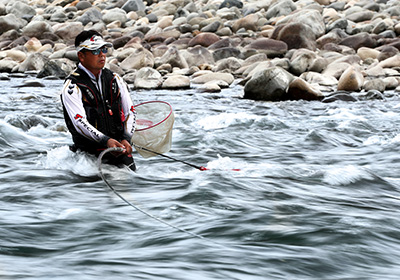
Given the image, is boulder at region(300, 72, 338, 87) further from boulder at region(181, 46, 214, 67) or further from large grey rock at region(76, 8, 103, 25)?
large grey rock at region(76, 8, 103, 25)

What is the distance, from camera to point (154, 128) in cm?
618

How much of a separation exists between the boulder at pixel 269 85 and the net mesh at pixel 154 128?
699 centimetres

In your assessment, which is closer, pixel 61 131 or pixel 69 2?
pixel 61 131

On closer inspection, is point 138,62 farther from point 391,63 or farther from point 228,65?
point 391,63

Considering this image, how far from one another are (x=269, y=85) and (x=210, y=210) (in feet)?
28.6

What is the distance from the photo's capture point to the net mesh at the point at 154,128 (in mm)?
6184

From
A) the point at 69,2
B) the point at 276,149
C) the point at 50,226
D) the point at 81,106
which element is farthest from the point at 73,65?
the point at 69,2

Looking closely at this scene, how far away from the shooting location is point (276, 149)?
27.0ft

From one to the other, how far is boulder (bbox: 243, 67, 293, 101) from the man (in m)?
7.82

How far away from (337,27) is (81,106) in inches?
771

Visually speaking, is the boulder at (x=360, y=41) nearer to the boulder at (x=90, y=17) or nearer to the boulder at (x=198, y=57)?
the boulder at (x=198, y=57)

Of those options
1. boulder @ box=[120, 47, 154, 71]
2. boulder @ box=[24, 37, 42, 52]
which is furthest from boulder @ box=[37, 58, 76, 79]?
boulder @ box=[24, 37, 42, 52]

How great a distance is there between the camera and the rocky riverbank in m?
15.3

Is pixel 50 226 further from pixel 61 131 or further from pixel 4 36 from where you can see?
pixel 4 36
